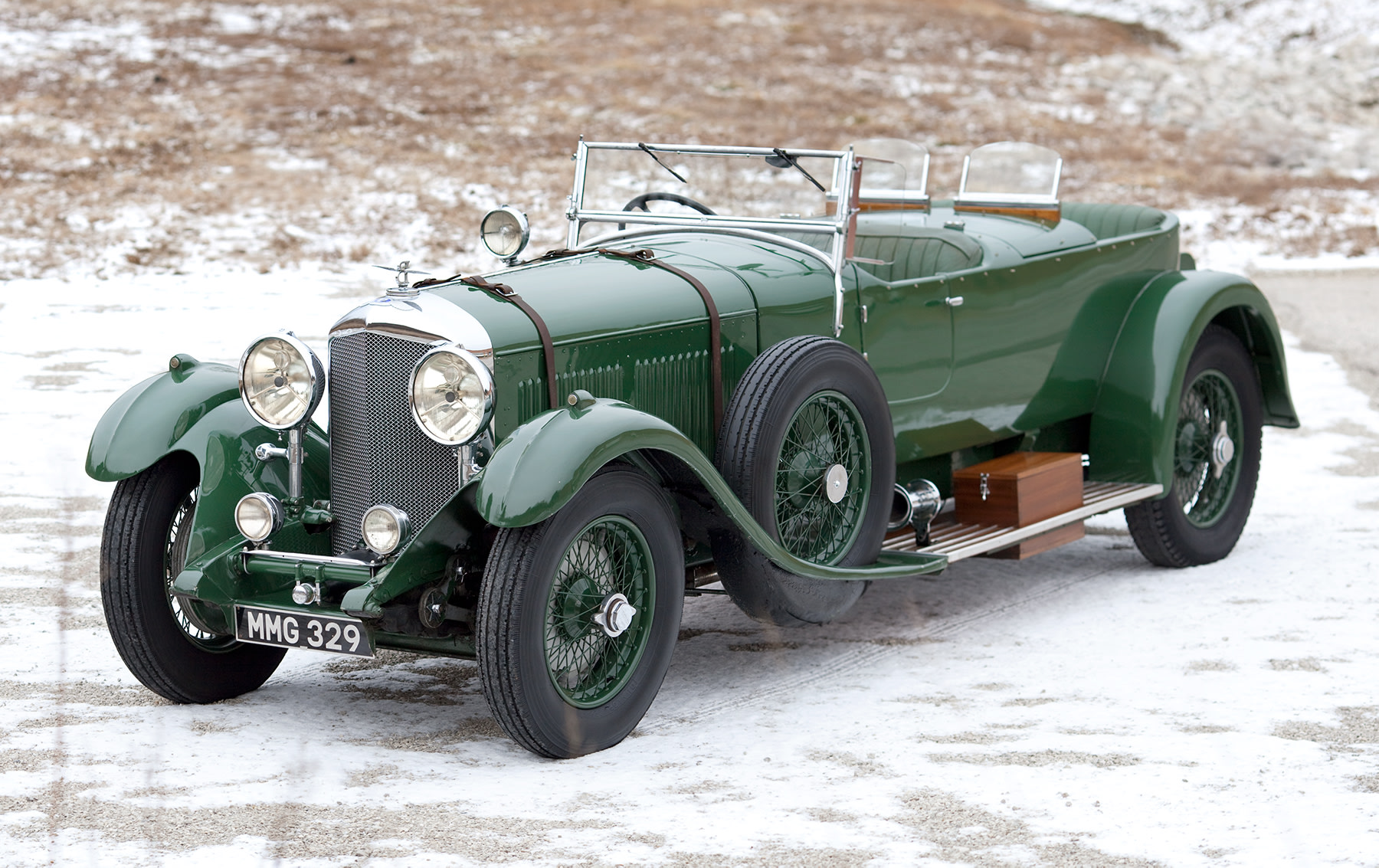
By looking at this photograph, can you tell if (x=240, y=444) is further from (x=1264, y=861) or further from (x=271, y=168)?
(x=271, y=168)

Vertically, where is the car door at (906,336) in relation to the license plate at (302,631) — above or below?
above

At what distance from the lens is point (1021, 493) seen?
6.32 meters

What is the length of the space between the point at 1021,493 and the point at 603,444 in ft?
7.84

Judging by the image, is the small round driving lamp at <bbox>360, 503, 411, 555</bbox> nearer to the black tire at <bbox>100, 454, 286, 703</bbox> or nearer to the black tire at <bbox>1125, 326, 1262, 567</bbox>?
the black tire at <bbox>100, 454, 286, 703</bbox>

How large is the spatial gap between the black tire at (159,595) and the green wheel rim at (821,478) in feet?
5.93

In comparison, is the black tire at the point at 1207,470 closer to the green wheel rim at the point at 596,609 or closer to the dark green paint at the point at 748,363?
the dark green paint at the point at 748,363

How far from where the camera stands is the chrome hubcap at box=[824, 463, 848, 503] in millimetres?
5398

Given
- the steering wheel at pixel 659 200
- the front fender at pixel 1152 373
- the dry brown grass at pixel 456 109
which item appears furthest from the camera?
the dry brown grass at pixel 456 109

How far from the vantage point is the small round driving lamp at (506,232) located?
19.0ft

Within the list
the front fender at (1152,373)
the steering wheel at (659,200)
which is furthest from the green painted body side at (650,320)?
the front fender at (1152,373)

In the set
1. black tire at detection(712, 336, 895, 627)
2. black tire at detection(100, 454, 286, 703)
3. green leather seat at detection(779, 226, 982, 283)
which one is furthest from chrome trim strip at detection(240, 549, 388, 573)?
green leather seat at detection(779, 226, 982, 283)

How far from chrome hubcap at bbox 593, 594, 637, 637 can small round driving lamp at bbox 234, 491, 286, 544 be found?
3.28ft

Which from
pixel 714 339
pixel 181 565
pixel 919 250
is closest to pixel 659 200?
pixel 919 250

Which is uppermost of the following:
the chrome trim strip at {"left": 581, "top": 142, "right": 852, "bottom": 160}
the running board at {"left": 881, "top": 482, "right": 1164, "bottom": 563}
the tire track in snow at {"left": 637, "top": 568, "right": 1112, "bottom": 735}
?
the chrome trim strip at {"left": 581, "top": 142, "right": 852, "bottom": 160}
